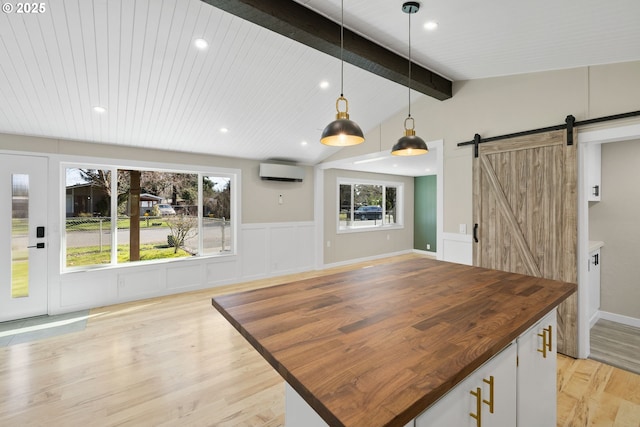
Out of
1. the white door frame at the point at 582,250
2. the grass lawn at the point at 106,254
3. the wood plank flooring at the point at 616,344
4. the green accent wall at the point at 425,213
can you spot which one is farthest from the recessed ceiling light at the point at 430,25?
the green accent wall at the point at 425,213

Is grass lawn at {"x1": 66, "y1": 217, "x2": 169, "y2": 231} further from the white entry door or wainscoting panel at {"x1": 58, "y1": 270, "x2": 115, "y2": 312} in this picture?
wainscoting panel at {"x1": 58, "y1": 270, "x2": 115, "y2": 312}

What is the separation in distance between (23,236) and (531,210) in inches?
230

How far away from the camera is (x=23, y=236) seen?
359cm

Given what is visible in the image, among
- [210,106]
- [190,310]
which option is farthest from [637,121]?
[190,310]

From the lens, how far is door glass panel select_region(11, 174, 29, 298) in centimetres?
354

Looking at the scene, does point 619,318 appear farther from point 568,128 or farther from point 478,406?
point 478,406

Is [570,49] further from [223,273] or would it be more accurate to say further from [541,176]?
[223,273]

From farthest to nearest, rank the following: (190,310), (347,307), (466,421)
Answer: (190,310) < (347,307) < (466,421)

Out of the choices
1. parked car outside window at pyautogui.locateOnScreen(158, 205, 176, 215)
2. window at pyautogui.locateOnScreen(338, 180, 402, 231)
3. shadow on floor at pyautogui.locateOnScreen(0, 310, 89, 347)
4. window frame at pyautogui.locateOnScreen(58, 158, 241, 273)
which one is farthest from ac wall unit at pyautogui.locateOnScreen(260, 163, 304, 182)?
shadow on floor at pyautogui.locateOnScreen(0, 310, 89, 347)

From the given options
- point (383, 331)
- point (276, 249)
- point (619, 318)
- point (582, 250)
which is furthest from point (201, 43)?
point (619, 318)

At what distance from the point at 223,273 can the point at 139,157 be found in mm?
2256

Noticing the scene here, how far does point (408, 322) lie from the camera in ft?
4.04

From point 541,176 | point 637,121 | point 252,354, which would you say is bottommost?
point 252,354

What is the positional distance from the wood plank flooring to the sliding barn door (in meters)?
0.30
